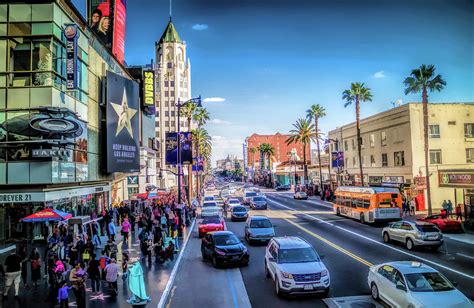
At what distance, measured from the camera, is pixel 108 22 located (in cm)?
3438

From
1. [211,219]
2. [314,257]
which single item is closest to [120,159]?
[211,219]

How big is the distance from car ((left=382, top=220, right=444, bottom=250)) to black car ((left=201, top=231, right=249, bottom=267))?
954cm

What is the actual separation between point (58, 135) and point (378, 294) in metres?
17.6

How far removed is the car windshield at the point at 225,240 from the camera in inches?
711

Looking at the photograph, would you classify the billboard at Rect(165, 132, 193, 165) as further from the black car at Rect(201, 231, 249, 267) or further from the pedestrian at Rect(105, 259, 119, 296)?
the pedestrian at Rect(105, 259, 119, 296)

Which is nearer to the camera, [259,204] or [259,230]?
[259,230]

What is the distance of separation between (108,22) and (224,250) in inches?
1056

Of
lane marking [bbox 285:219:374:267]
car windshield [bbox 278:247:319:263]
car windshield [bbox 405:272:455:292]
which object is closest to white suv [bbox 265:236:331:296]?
car windshield [bbox 278:247:319:263]

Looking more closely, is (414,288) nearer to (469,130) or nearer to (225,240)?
(225,240)

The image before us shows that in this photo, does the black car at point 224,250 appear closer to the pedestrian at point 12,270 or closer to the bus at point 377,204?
the pedestrian at point 12,270

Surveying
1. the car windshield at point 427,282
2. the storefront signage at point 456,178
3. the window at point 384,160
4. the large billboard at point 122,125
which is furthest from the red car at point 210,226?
the window at point 384,160

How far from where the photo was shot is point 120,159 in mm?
30500

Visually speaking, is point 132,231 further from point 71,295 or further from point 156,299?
point 156,299

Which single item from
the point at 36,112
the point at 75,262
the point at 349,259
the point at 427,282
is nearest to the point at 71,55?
the point at 36,112
